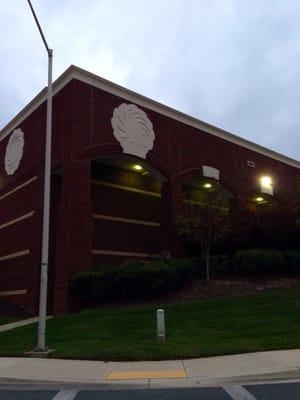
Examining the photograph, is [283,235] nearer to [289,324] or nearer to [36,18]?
[289,324]

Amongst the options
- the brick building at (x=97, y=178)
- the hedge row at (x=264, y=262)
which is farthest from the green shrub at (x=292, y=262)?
the brick building at (x=97, y=178)

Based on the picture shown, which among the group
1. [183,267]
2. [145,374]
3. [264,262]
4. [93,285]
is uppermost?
[264,262]

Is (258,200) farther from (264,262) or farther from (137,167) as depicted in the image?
(264,262)

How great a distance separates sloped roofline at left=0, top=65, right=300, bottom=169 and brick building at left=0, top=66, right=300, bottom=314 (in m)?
0.06

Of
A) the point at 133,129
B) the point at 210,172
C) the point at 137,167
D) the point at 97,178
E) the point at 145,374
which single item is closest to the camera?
the point at 145,374

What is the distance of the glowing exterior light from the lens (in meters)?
35.0

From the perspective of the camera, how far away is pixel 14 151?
29828mm

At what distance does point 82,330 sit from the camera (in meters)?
15.5

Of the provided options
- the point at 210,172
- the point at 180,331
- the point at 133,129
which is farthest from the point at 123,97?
the point at 180,331

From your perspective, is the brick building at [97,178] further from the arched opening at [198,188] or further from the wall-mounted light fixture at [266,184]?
the wall-mounted light fixture at [266,184]

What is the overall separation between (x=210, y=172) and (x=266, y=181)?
22.1 ft

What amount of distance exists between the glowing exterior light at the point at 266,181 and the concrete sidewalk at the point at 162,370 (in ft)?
81.2

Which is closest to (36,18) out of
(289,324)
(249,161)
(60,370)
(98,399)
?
(60,370)

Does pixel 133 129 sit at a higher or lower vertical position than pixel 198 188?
higher
